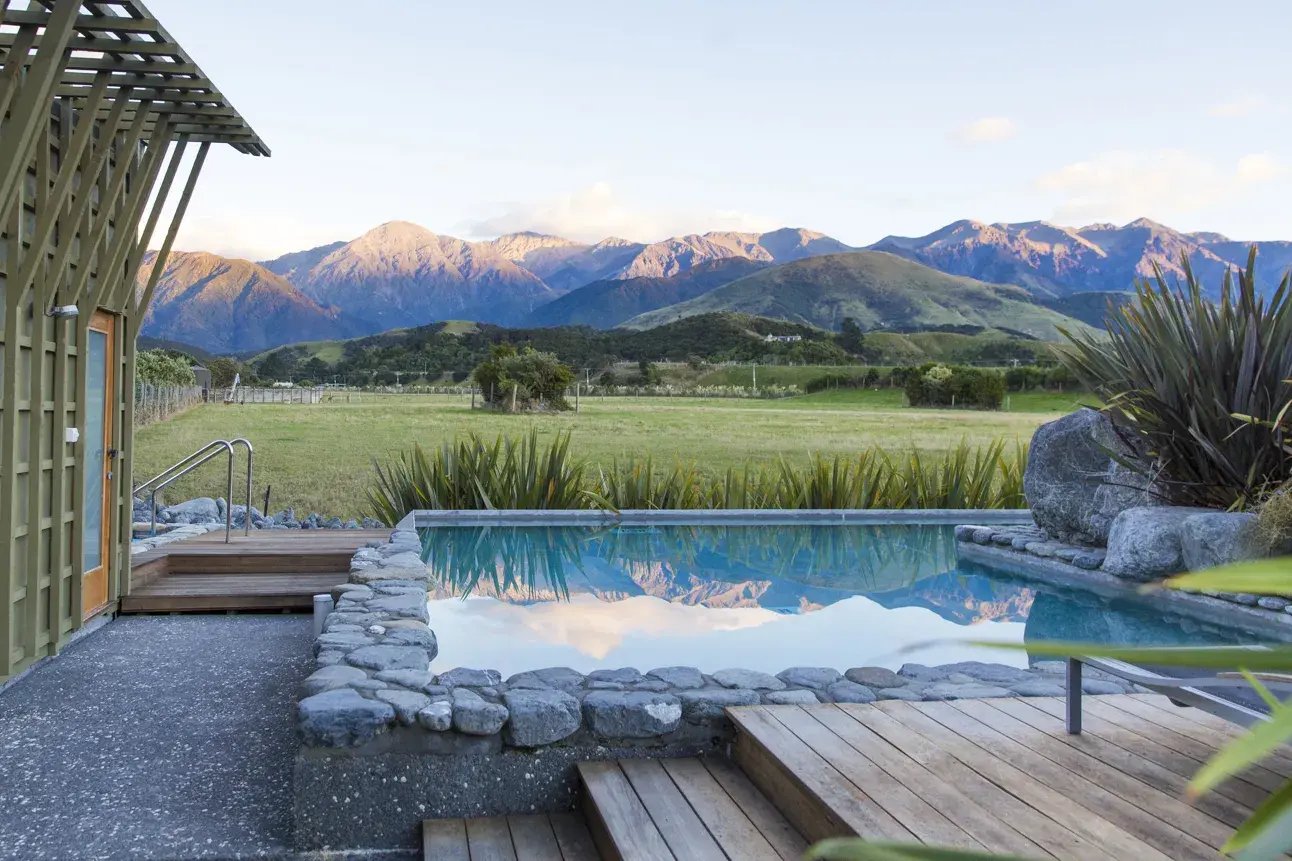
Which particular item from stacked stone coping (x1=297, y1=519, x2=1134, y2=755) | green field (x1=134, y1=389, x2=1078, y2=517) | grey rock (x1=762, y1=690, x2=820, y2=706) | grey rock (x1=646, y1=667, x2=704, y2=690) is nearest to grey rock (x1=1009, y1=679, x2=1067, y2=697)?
stacked stone coping (x1=297, y1=519, x2=1134, y2=755)

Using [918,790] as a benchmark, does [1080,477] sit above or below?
above

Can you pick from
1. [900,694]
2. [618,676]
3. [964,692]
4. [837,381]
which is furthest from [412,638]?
[837,381]

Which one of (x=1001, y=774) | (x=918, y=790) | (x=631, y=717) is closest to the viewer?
(x=918, y=790)

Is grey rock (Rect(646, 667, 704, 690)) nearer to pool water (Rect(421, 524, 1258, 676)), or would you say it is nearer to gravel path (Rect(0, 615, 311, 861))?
pool water (Rect(421, 524, 1258, 676))

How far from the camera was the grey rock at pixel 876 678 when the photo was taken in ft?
11.7

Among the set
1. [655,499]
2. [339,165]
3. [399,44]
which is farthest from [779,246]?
[655,499]

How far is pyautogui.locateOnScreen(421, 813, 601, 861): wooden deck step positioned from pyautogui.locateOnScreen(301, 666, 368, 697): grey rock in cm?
53

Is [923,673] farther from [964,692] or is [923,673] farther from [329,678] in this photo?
[329,678]

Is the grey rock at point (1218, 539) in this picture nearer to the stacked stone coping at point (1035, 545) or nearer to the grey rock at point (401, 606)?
the stacked stone coping at point (1035, 545)

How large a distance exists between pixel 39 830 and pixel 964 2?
16.0m

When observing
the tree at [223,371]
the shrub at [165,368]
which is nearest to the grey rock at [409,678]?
the shrub at [165,368]

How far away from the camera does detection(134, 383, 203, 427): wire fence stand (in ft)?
68.9

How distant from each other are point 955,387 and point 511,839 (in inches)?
1151

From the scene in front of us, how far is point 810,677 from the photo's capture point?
11.7 ft
